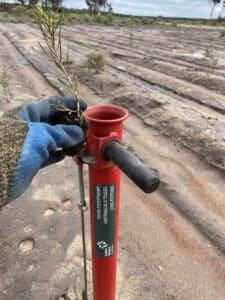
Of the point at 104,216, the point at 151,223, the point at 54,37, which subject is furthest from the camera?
the point at 151,223

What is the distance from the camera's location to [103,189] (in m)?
1.36

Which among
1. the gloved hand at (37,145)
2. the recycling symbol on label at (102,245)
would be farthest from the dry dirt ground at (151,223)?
the gloved hand at (37,145)

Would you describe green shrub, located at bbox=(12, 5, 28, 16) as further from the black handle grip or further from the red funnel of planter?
the black handle grip

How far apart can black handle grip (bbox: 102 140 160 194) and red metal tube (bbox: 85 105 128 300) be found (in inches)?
2.5

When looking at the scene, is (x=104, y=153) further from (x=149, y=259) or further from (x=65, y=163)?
(x=65, y=163)

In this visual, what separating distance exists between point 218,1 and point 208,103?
5151 centimetres

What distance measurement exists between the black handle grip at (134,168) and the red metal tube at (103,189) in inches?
2.5

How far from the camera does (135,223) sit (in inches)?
120

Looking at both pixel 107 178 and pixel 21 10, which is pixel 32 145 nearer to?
pixel 107 178

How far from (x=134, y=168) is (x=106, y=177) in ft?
1.18

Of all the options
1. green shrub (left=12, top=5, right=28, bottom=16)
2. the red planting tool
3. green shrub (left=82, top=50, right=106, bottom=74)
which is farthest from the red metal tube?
green shrub (left=82, top=50, right=106, bottom=74)

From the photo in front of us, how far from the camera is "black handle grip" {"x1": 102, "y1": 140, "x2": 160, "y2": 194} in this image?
→ 96 cm

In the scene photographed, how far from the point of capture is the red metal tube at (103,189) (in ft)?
4.03

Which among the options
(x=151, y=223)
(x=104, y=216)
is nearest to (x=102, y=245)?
(x=104, y=216)
